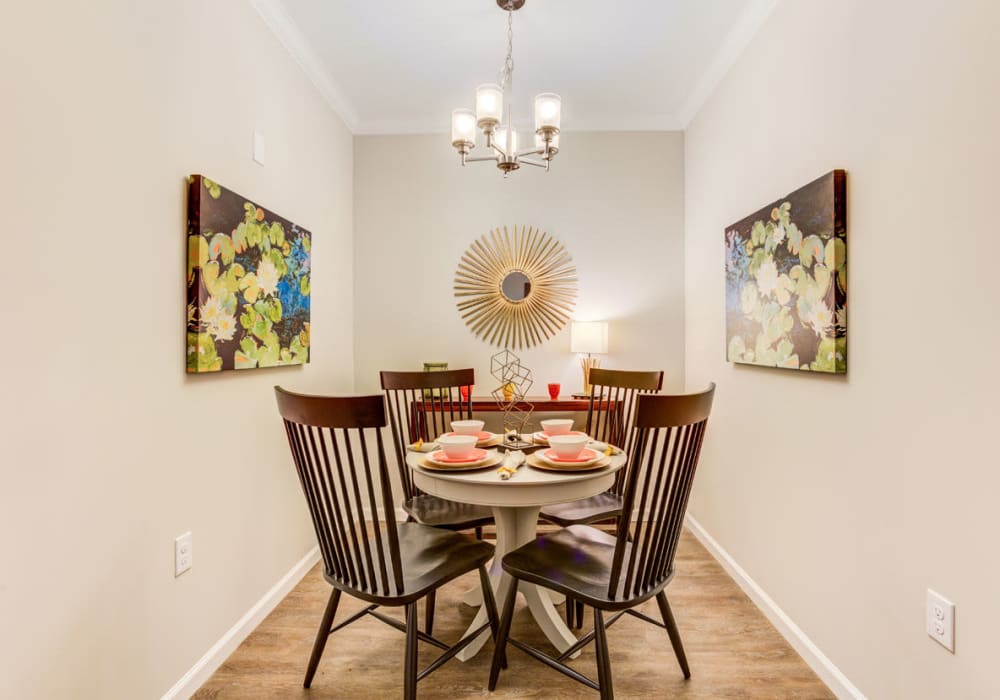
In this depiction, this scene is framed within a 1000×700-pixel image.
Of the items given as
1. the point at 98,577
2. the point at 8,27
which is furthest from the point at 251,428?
the point at 8,27

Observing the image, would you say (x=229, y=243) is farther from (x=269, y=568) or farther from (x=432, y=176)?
(x=432, y=176)

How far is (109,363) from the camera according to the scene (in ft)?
4.72

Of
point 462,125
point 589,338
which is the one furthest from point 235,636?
point 589,338

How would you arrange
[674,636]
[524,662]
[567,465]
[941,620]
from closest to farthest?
[941,620] → [567,465] → [674,636] → [524,662]

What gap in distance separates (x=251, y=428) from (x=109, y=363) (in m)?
0.80

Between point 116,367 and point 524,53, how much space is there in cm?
238

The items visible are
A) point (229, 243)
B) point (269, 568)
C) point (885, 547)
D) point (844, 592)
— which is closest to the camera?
point (885, 547)

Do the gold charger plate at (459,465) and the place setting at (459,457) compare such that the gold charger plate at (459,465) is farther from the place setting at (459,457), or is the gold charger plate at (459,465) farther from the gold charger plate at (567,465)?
the gold charger plate at (567,465)

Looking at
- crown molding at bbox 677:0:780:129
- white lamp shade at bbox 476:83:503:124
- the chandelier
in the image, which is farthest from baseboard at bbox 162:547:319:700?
crown molding at bbox 677:0:780:129

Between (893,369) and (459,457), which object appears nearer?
(893,369)

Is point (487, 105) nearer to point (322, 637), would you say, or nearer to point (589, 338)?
point (589, 338)

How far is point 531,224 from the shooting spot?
355 cm

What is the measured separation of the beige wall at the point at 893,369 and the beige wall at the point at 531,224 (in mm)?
1173

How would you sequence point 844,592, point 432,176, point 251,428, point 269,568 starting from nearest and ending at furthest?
point 844,592
point 251,428
point 269,568
point 432,176
